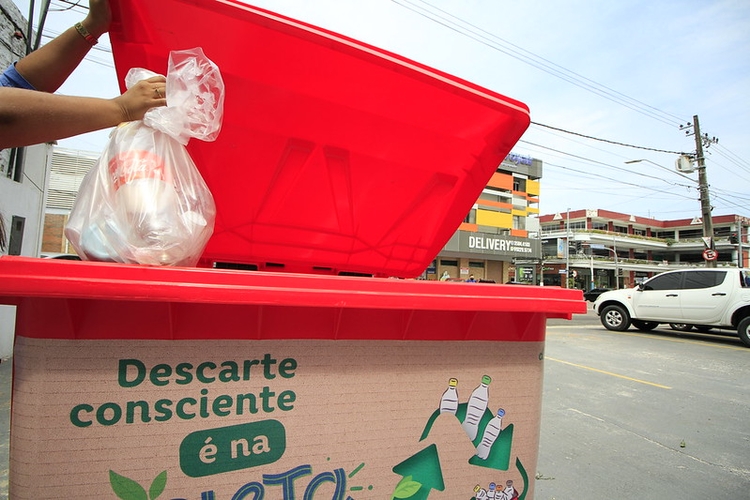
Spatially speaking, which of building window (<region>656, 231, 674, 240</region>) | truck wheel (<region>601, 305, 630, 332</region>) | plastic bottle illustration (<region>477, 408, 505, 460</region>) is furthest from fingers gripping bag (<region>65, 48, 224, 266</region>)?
building window (<region>656, 231, 674, 240</region>)

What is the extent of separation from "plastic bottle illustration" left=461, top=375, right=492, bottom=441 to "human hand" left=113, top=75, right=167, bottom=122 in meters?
1.28

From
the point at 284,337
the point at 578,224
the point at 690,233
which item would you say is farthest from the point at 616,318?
the point at 690,233

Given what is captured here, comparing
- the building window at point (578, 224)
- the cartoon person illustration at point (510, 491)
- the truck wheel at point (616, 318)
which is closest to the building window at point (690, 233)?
the building window at point (578, 224)

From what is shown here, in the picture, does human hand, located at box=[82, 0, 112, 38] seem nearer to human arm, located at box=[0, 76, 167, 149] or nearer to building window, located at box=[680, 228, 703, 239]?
human arm, located at box=[0, 76, 167, 149]

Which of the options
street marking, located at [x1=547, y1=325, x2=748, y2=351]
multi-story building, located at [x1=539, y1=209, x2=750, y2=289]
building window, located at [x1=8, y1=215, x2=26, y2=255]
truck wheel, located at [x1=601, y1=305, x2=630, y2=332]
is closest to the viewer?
building window, located at [x1=8, y1=215, x2=26, y2=255]

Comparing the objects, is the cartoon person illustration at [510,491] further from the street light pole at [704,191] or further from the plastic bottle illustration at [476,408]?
the street light pole at [704,191]

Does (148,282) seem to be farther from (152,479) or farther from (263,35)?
(263,35)

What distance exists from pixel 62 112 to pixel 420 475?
4.53 feet

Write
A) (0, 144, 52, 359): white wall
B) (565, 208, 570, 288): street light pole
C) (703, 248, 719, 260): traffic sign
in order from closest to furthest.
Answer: (0, 144, 52, 359): white wall < (703, 248, 719, 260): traffic sign < (565, 208, 570, 288): street light pole

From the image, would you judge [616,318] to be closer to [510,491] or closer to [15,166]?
[510,491]

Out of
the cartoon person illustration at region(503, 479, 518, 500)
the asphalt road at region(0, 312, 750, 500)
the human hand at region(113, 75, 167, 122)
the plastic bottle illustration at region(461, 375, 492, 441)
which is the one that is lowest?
the asphalt road at region(0, 312, 750, 500)

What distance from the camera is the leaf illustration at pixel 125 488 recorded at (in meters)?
0.96

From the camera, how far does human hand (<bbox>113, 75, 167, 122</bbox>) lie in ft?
3.61

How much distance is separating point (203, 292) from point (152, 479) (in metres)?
0.48
